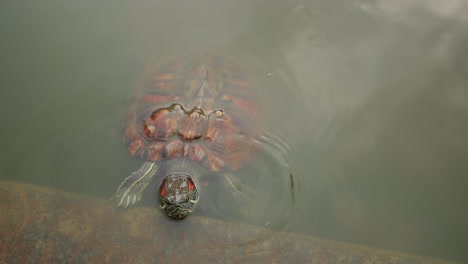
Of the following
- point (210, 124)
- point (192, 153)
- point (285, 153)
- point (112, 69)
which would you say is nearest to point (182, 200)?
point (192, 153)

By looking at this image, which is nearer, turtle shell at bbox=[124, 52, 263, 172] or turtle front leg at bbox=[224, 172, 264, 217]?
turtle front leg at bbox=[224, 172, 264, 217]

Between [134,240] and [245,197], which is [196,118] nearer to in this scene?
[245,197]

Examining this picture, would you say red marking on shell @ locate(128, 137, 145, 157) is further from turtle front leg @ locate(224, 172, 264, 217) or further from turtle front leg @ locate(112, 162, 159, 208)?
turtle front leg @ locate(224, 172, 264, 217)

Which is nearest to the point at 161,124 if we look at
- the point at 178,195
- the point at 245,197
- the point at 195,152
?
the point at 195,152

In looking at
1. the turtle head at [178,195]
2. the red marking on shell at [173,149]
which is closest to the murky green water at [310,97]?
the red marking on shell at [173,149]

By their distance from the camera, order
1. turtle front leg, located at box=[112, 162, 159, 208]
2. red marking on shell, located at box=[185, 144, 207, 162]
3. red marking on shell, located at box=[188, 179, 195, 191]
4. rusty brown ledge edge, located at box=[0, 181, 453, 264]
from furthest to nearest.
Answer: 1. red marking on shell, located at box=[185, 144, 207, 162]
2. red marking on shell, located at box=[188, 179, 195, 191]
3. turtle front leg, located at box=[112, 162, 159, 208]
4. rusty brown ledge edge, located at box=[0, 181, 453, 264]

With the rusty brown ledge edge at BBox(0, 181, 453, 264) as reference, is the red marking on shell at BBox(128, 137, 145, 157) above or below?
above

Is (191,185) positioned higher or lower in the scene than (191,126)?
lower

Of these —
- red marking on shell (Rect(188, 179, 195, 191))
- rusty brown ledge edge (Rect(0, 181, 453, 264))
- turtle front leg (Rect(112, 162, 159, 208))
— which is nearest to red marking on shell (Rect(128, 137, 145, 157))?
turtle front leg (Rect(112, 162, 159, 208))
